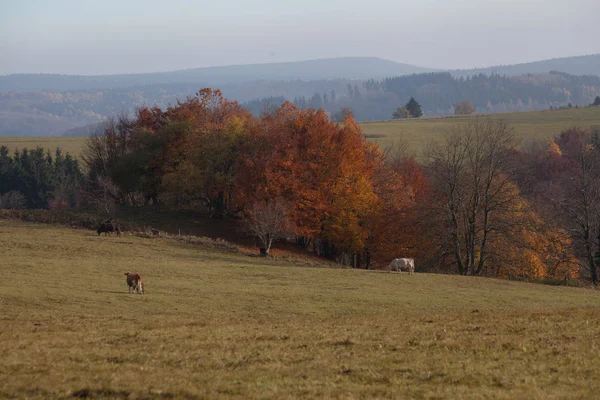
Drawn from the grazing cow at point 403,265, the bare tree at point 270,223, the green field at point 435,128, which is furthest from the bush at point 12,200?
the grazing cow at point 403,265

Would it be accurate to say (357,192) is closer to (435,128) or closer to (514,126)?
(435,128)

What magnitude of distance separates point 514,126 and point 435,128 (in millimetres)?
18774

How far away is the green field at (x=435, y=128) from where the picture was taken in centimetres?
13738

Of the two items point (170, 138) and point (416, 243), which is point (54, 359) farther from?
point (170, 138)

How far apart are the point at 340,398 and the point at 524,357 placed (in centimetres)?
600

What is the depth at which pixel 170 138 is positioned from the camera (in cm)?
7575

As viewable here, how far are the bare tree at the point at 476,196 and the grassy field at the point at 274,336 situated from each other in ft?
47.1

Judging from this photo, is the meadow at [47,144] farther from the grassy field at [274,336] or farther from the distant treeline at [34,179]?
the grassy field at [274,336]

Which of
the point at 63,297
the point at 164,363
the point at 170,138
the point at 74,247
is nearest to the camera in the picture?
the point at 164,363

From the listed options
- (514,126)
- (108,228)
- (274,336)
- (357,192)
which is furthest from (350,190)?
(514,126)

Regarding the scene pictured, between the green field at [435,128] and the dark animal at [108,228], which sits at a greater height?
the green field at [435,128]

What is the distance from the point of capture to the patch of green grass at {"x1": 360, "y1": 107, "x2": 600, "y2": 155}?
5344 inches

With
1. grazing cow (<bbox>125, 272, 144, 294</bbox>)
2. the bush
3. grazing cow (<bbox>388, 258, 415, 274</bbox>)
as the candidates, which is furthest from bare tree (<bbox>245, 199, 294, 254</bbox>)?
the bush

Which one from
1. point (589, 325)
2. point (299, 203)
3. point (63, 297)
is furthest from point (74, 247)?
point (589, 325)
